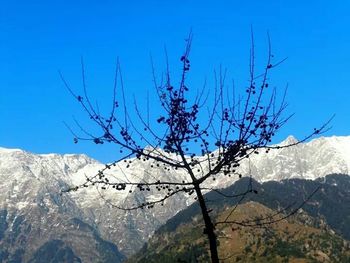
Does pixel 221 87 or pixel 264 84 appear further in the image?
pixel 221 87

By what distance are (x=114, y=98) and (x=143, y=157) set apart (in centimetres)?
236

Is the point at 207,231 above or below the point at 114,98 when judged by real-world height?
below

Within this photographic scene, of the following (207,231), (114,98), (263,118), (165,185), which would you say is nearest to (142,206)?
(165,185)

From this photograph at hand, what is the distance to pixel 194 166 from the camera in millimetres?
21844

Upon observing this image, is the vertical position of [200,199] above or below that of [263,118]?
below

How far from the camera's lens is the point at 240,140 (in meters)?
21.1

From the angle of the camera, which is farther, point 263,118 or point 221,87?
point 221,87

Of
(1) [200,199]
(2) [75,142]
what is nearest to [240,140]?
(1) [200,199]

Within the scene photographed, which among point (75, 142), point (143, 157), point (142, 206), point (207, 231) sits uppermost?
→ point (75, 142)

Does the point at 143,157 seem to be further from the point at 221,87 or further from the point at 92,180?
the point at 221,87

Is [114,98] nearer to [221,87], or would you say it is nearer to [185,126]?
[185,126]

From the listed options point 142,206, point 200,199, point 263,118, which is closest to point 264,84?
point 263,118

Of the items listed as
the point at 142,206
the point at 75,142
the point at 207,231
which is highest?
the point at 75,142

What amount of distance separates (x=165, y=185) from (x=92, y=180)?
107 inches
